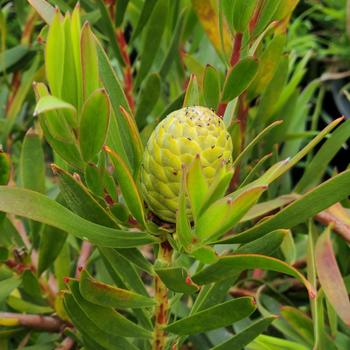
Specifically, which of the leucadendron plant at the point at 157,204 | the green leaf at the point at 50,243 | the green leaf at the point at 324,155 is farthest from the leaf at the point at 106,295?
the green leaf at the point at 324,155

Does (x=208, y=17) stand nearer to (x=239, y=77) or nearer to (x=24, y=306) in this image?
(x=239, y=77)

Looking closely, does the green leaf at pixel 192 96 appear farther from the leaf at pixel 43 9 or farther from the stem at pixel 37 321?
the stem at pixel 37 321

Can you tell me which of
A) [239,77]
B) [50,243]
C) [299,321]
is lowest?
[299,321]

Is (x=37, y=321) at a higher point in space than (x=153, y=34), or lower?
lower

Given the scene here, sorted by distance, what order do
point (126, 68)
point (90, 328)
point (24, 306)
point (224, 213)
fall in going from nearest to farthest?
point (224, 213) → point (90, 328) → point (24, 306) → point (126, 68)

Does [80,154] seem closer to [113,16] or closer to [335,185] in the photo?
[335,185]

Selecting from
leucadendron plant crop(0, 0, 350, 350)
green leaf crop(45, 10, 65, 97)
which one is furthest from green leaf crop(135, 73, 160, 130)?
green leaf crop(45, 10, 65, 97)

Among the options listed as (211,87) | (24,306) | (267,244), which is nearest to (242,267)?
(267,244)
